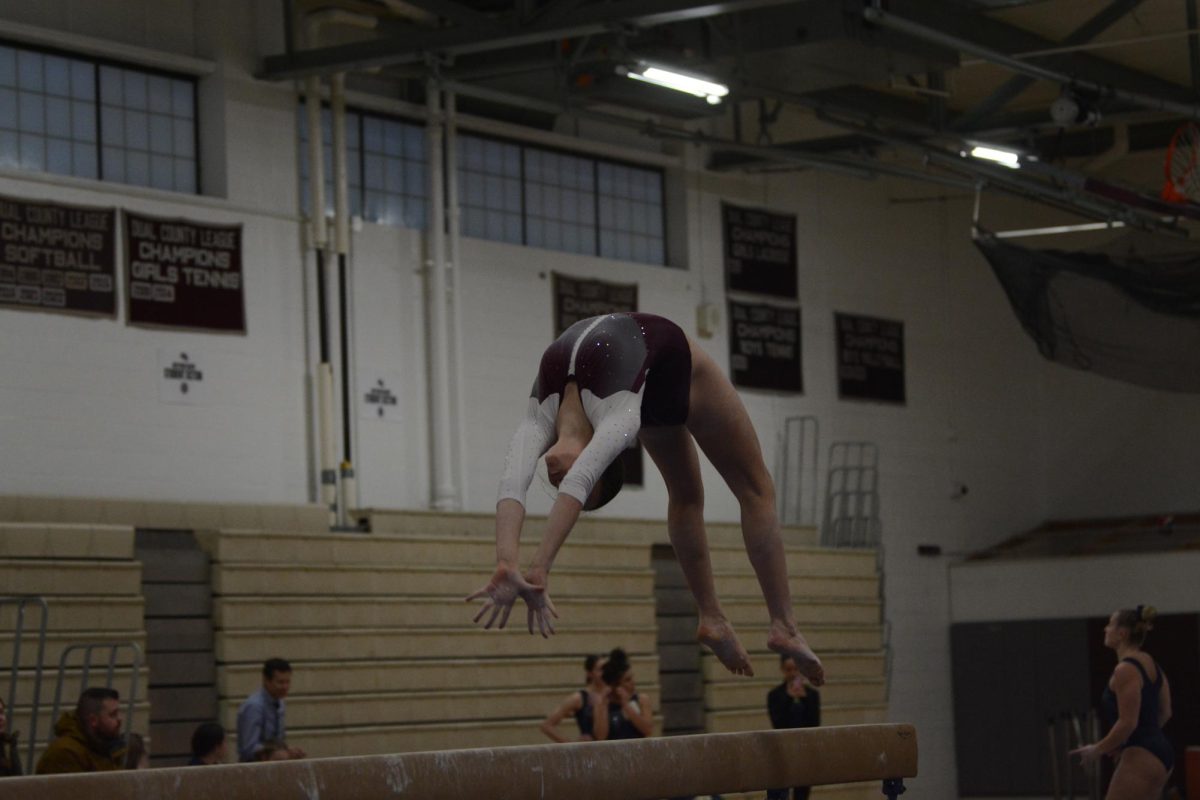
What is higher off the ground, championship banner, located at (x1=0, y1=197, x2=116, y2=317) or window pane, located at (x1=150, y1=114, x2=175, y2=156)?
window pane, located at (x1=150, y1=114, x2=175, y2=156)

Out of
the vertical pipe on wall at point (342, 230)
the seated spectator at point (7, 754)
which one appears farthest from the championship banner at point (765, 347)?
the seated spectator at point (7, 754)

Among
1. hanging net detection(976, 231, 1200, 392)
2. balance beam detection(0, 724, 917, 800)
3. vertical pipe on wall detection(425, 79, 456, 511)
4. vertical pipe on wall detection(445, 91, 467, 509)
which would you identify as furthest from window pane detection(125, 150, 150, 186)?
balance beam detection(0, 724, 917, 800)

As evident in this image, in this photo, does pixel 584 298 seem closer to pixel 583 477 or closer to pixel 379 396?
pixel 379 396

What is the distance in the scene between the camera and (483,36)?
40.7 ft

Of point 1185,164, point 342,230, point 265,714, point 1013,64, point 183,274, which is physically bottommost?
point 265,714

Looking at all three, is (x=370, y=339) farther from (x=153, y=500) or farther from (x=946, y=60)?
(x=946, y=60)

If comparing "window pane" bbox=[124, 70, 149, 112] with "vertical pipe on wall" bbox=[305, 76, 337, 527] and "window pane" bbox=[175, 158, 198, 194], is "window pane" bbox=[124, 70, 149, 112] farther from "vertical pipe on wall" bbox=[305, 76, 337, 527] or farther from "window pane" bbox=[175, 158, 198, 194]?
"vertical pipe on wall" bbox=[305, 76, 337, 527]

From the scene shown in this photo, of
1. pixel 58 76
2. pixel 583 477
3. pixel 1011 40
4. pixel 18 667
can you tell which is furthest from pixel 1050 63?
pixel 583 477

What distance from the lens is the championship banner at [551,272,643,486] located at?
49.2ft

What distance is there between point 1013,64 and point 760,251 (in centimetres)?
447

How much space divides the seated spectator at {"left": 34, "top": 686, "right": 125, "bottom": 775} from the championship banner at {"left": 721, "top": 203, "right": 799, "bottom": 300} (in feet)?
30.3

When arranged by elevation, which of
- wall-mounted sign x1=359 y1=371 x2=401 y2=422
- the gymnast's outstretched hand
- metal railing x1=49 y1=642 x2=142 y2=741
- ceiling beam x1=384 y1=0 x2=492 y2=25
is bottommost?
metal railing x1=49 y1=642 x2=142 y2=741

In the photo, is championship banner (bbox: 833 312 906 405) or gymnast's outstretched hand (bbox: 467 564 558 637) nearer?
gymnast's outstretched hand (bbox: 467 564 558 637)

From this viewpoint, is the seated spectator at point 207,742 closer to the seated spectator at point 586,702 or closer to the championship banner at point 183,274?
the seated spectator at point 586,702
